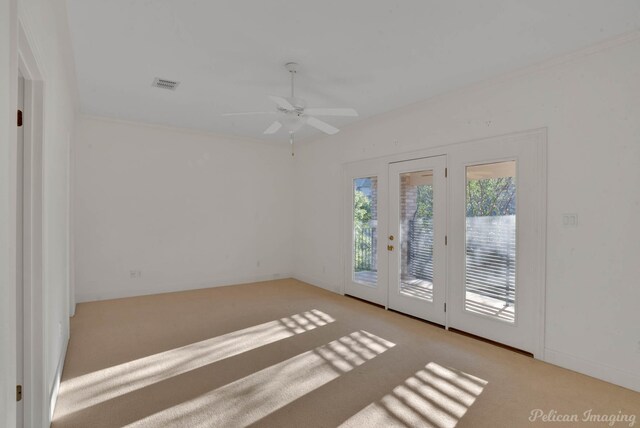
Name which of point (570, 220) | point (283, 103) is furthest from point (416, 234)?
point (283, 103)

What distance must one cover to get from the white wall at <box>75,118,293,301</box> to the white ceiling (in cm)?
134

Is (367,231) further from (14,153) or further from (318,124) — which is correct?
(14,153)

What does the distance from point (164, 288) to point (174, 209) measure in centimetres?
129

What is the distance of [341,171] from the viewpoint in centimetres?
554

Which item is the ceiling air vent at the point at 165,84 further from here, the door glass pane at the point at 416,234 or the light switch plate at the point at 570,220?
the light switch plate at the point at 570,220

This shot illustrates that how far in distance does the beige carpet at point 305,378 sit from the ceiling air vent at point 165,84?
2721 millimetres

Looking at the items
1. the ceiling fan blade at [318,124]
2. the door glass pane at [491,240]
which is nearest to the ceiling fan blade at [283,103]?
the ceiling fan blade at [318,124]

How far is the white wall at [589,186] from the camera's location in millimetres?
2693

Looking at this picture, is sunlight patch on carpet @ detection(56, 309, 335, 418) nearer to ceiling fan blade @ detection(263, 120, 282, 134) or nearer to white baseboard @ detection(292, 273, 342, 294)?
white baseboard @ detection(292, 273, 342, 294)

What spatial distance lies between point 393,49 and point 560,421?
301cm

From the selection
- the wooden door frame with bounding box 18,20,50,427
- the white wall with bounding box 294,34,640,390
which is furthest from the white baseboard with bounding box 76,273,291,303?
the white wall with bounding box 294,34,640,390

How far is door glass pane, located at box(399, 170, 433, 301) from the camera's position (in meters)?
4.22

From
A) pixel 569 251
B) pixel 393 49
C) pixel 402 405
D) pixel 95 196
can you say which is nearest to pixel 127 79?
pixel 95 196

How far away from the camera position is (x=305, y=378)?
2.80 metres
